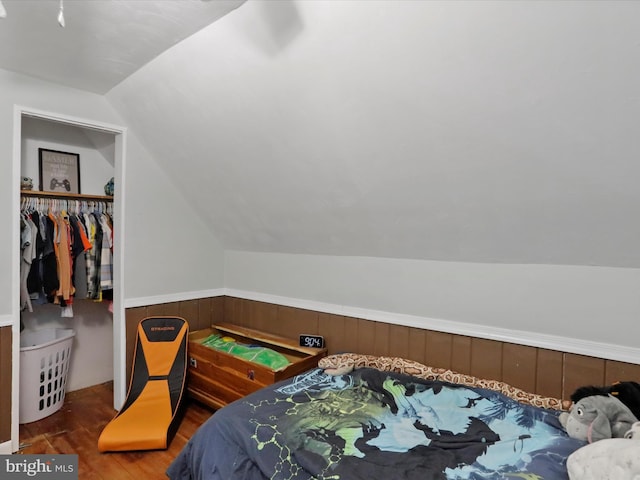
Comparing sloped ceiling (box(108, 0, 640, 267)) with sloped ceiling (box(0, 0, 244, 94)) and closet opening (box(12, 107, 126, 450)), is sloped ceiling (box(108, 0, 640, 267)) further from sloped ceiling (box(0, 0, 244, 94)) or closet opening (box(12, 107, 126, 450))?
closet opening (box(12, 107, 126, 450))

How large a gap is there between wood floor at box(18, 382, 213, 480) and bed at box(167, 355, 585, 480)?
0.52 m

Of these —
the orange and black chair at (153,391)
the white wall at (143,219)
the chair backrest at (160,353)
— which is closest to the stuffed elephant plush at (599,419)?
the orange and black chair at (153,391)

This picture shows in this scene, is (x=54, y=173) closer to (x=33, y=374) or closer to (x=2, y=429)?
(x=33, y=374)

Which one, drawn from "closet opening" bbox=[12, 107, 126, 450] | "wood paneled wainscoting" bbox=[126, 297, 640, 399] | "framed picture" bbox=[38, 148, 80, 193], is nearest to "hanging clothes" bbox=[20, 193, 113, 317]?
"closet opening" bbox=[12, 107, 126, 450]

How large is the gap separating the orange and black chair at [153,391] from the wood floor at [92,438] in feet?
0.21

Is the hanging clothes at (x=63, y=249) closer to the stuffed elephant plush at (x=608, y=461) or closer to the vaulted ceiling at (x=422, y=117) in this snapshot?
the vaulted ceiling at (x=422, y=117)

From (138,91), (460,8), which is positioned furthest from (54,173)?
(460,8)

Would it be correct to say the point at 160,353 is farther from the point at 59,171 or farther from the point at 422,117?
the point at 422,117

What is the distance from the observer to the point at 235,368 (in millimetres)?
2717

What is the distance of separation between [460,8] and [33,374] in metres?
3.44

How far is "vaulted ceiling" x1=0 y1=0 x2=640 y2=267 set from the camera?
129 cm

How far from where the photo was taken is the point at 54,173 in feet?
10.2

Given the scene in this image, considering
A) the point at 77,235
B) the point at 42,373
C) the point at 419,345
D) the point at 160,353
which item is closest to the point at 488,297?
the point at 419,345

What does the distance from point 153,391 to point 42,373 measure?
0.81 metres
